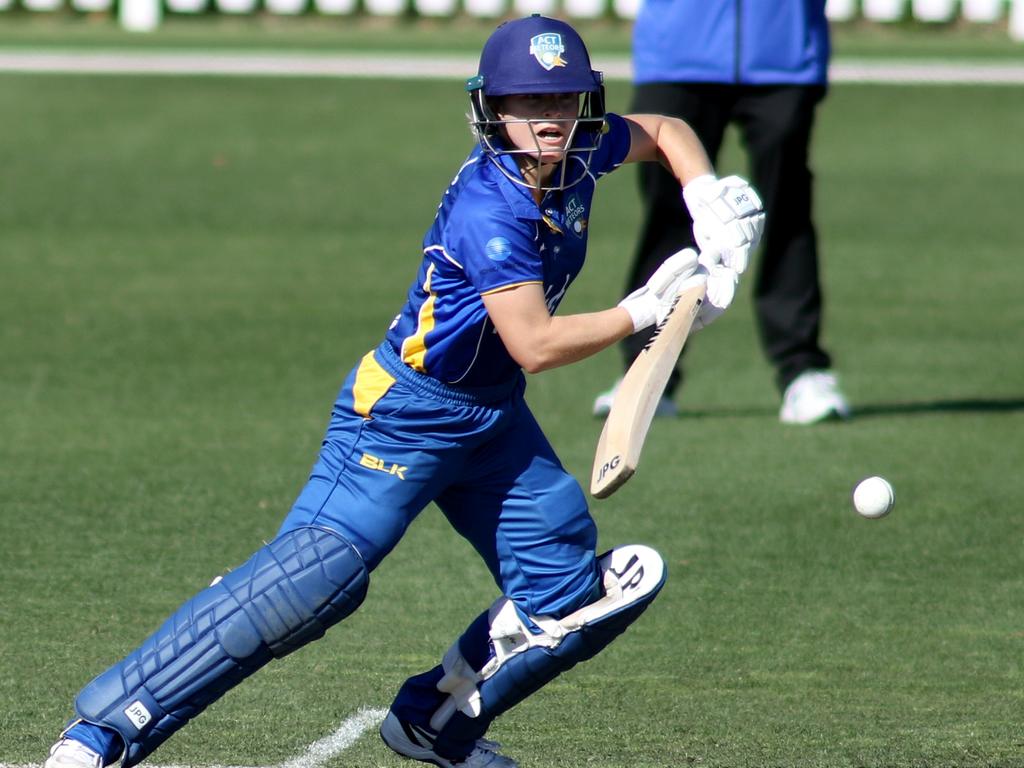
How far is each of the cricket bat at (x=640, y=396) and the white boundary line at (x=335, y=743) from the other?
0.94 m

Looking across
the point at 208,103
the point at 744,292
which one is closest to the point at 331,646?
the point at 744,292

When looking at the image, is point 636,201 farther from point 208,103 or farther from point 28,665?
point 28,665

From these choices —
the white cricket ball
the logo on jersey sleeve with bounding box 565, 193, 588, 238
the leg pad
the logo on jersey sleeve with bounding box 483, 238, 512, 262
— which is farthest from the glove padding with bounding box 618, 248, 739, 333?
the white cricket ball

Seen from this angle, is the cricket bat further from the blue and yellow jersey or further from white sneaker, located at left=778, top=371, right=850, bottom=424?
white sneaker, located at left=778, top=371, right=850, bottom=424

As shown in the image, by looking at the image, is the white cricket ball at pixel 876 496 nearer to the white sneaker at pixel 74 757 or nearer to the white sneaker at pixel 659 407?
the white sneaker at pixel 74 757

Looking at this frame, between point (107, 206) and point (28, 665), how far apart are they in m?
7.65

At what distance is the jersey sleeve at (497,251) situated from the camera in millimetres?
3578

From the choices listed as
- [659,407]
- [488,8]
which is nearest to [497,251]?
[659,407]

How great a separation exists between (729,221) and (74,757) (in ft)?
5.95

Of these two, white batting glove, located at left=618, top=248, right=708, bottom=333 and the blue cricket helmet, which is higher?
the blue cricket helmet

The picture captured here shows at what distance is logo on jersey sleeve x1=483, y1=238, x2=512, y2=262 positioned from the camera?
358 cm

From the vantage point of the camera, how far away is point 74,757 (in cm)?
357

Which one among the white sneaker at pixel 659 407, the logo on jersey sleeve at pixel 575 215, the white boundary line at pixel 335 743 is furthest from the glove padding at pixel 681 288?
the white sneaker at pixel 659 407

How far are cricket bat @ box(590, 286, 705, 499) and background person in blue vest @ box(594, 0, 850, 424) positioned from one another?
3.55 meters
